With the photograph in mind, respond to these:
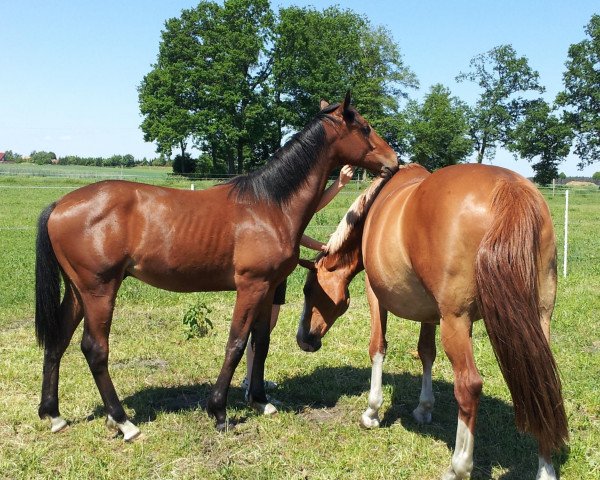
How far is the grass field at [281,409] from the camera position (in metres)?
3.44

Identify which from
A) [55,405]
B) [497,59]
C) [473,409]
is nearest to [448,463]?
Answer: [473,409]

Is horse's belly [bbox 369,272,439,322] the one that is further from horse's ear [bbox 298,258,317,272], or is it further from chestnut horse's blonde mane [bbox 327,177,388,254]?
horse's ear [bbox 298,258,317,272]

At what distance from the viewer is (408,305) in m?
3.56

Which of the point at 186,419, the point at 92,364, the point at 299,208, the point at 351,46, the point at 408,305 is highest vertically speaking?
the point at 351,46

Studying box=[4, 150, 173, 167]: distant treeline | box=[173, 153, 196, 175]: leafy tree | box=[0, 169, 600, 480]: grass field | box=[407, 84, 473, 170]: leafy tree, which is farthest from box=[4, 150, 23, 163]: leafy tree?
box=[0, 169, 600, 480]: grass field

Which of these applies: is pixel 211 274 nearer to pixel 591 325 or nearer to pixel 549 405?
pixel 549 405

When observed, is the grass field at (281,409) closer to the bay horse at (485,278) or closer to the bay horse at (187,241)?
the bay horse at (187,241)

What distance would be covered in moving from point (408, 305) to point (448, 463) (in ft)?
3.52

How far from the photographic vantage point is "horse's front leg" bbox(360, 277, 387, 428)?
407cm

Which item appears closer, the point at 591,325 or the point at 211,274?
the point at 211,274

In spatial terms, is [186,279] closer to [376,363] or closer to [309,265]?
[309,265]

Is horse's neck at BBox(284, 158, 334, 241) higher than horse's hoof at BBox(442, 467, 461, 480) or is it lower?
higher

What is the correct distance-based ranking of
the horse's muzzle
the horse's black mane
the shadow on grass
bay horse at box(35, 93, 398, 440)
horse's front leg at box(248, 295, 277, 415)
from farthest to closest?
horse's front leg at box(248, 295, 277, 415), the horse's muzzle, the horse's black mane, bay horse at box(35, 93, 398, 440), the shadow on grass

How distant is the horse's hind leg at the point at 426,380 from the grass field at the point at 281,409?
0.32 ft
